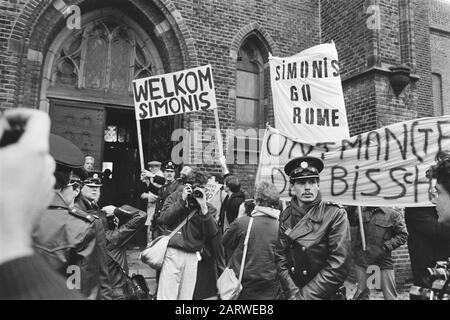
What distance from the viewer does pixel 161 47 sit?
26.8ft

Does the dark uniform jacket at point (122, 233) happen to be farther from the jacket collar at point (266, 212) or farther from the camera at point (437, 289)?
the camera at point (437, 289)

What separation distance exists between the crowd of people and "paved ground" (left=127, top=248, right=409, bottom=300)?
0.26 meters

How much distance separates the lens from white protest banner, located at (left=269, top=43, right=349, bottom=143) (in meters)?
5.29

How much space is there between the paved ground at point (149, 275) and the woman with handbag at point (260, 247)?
2.28 m

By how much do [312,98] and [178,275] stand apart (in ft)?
10.5

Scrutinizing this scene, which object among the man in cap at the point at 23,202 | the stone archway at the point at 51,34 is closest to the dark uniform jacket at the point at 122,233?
the man in cap at the point at 23,202

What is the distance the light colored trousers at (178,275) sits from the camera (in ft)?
13.0

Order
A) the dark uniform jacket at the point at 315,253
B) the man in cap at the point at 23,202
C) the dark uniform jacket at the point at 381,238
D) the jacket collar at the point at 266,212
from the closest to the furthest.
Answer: the man in cap at the point at 23,202 → the dark uniform jacket at the point at 315,253 → the jacket collar at the point at 266,212 → the dark uniform jacket at the point at 381,238

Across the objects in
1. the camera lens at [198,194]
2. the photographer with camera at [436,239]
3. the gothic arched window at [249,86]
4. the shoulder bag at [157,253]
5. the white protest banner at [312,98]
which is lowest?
the shoulder bag at [157,253]

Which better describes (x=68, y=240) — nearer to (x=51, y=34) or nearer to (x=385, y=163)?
(x=385, y=163)

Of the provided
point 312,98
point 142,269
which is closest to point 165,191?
point 142,269

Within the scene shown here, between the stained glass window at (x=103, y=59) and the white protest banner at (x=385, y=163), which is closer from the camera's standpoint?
the white protest banner at (x=385, y=163)

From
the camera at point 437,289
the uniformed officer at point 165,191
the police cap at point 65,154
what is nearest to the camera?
the camera at point 437,289
